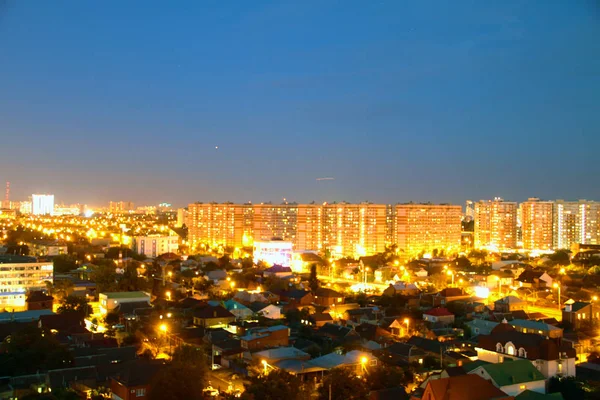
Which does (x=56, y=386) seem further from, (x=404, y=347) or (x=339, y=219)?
(x=339, y=219)

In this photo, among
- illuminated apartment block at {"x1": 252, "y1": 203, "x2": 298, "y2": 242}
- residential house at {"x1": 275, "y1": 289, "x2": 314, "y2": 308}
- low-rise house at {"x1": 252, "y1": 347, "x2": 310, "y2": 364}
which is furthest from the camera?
illuminated apartment block at {"x1": 252, "y1": 203, "x2": 298, "y2": 242}

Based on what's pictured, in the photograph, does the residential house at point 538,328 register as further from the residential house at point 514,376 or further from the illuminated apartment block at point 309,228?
the illuminated apartment block at point 309,228

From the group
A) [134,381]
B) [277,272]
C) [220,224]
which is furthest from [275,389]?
[220,224]

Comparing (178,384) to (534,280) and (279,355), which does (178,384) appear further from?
(534,280)

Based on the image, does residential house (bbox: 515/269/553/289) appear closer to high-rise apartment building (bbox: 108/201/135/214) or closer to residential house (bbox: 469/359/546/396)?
residential house (bbox: 469/359/546/396)

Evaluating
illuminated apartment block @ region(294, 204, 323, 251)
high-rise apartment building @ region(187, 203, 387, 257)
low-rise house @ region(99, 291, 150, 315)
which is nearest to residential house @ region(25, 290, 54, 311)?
low-rise house @ region(99, 291, 150, 315)

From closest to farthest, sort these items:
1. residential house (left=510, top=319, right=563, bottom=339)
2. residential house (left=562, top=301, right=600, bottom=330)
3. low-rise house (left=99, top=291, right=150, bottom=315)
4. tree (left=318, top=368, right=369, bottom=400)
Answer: tree (left=318, top=368, right=369, bottom=400) → residential house (left=510, top=319, right=563, bottom=339) → residential house (left=562, top=301, right=600, bottom=330) → low-rise house (left=99, top=291, right=150, bottom=315)

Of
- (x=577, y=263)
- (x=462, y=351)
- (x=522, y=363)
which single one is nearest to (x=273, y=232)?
(x=577, y=263)
